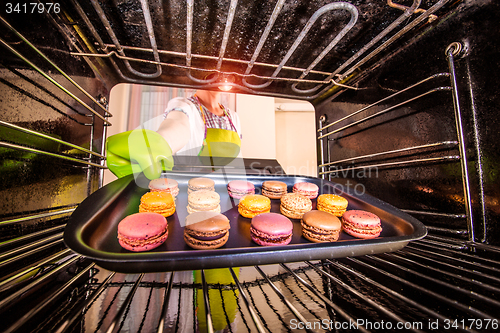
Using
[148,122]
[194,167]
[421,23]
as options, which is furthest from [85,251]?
[148,122]

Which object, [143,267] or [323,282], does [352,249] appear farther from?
[143,267]

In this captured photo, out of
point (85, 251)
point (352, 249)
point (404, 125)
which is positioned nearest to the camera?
point (85, 251)

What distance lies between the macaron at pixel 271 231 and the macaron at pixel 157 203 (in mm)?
432

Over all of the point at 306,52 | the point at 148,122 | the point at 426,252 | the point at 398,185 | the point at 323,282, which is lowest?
the point at 323,282

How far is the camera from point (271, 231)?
83cm

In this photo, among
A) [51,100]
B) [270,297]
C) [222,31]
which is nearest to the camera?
[270,297]

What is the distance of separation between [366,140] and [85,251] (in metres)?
1.39

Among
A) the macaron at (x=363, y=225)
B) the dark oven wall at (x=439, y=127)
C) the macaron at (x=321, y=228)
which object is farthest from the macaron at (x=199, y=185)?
the dark oven wall at (x=439, y=127)

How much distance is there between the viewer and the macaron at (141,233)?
720mm

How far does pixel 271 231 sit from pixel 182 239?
0.37 meters

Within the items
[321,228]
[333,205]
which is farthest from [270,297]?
[333,205]

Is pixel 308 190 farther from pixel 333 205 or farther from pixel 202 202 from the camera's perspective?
pixel 202 202

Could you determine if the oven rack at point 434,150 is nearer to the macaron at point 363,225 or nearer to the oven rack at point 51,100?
the macaron at point 363,225

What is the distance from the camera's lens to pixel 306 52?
1.08 metres
